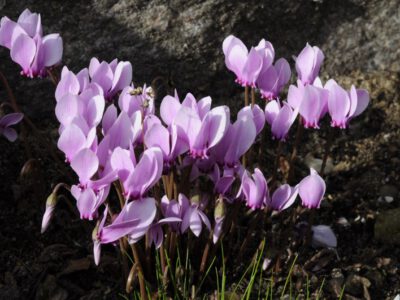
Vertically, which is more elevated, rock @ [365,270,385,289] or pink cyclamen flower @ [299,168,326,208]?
pink cyclamen flower @ [299,168,326,208]

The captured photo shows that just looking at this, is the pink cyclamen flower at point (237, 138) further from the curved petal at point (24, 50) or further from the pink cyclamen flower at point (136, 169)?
the curved petal at point (24, 50)

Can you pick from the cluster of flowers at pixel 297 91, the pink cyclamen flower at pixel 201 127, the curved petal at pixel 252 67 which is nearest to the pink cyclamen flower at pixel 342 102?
the cluster of flowers at pixel 297 91

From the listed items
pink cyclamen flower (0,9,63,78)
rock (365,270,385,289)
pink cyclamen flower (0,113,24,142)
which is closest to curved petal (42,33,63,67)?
pink cyclamen flower (0,9,63,78)

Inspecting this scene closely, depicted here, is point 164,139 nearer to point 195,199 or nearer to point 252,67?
point 195,199

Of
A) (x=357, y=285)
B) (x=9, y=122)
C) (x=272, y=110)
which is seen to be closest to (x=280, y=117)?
(x=272, y=110)

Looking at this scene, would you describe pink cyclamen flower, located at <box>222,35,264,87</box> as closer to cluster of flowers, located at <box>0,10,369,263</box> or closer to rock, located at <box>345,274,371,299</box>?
cluster of flowers, located at <box>0,10,369,263</box>

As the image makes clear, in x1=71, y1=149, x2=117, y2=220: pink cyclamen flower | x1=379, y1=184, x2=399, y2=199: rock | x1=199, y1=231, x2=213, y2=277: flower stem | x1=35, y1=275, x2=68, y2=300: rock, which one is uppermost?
x1=71, y1=149, x2=117, y2=220: pink cyclamen flower
